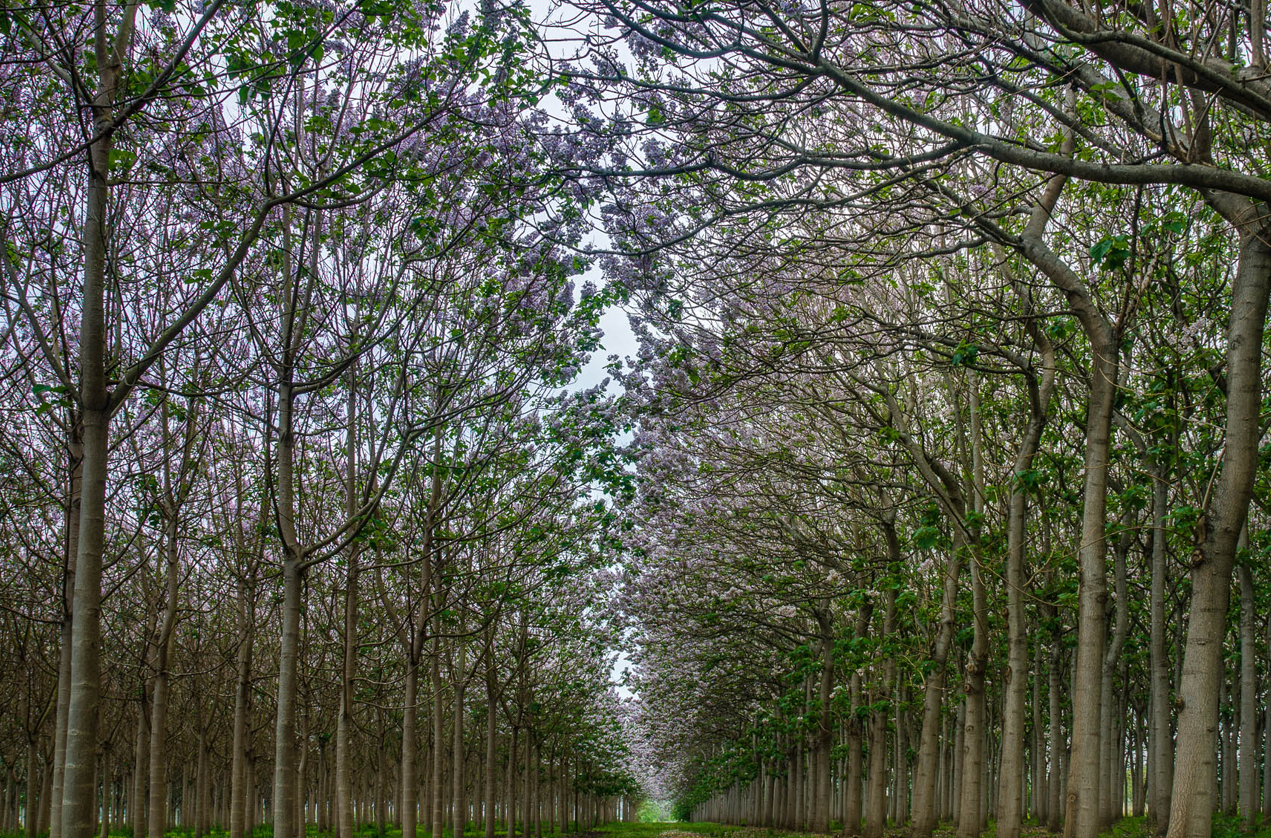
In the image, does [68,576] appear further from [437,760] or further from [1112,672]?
[1112,672]

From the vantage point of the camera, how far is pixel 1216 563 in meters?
6.97

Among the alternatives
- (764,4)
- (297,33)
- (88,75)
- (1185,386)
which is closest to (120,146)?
(88,75)

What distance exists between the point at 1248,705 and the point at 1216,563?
33.9 feet

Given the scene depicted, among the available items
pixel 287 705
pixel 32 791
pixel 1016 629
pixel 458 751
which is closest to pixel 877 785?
pixel 1016 629

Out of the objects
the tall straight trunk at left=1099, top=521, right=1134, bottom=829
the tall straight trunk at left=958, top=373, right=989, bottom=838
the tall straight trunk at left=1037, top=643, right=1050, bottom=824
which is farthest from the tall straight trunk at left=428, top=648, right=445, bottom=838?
the tall straight trunk at left=1037, top=643, right=1050, bottom=824

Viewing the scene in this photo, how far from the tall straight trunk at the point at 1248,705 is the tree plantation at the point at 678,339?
0.09 metres

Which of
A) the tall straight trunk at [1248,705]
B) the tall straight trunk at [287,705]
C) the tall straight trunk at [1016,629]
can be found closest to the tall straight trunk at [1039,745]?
the tall straight trunk at [1248,705]

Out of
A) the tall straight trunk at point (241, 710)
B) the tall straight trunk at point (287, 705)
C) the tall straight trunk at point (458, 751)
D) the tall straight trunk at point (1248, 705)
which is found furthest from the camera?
the tall straight trunk at point (458, 751)

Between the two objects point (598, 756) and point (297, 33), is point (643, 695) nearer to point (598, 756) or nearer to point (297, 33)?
point (598, 756)

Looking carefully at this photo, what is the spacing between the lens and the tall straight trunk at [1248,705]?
15.0 metres

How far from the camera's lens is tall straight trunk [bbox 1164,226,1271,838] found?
684cm

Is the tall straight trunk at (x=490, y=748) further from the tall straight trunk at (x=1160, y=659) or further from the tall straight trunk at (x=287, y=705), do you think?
the tall straight trunk at (x=1160, y=659)

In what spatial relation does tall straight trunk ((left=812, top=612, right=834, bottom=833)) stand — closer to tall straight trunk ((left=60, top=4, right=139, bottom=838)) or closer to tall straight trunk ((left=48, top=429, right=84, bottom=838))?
tall straight trunk ((left=48, top=429, right=84, bottom=838))

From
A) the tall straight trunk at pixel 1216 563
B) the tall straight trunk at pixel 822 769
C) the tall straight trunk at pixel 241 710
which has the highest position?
the tall straight trunk at pixel 1216 563
